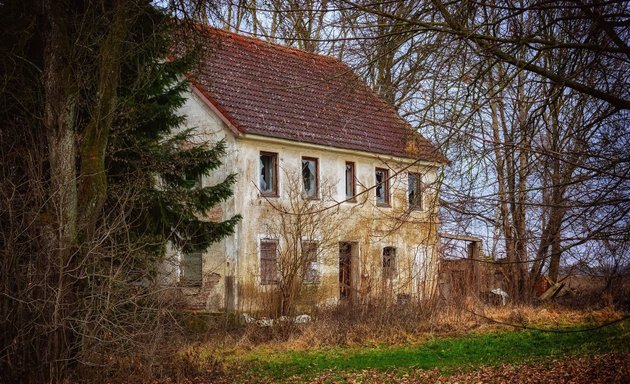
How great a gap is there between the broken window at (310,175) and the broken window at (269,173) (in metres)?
1.14

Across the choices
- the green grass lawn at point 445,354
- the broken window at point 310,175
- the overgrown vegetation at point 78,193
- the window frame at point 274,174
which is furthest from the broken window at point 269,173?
the green grass lawn at point 445,354

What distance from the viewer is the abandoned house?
20.9 m

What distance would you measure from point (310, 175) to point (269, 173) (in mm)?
1586

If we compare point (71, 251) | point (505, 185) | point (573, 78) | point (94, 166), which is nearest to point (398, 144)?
point (505, 185)

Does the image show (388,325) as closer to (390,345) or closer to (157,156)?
(390,345)

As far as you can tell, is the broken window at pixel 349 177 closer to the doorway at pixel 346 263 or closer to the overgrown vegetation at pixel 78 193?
the doorway at pixel 346 263

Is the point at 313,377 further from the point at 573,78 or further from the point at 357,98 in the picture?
the point at 573,78

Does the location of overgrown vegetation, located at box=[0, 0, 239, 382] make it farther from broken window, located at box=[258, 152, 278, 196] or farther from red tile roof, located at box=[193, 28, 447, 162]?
broken window, located at box=[258, 152, 278, 196]

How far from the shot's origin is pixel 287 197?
84.3 ft

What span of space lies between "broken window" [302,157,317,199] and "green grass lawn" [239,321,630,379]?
983 centimetres

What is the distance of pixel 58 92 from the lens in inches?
518

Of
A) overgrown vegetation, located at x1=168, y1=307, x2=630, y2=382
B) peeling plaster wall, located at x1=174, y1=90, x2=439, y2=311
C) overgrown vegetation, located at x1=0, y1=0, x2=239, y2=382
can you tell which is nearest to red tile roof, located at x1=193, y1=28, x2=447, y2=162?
peeling plaster wall, located at x1=174, y1=90, x2=439, y2=311

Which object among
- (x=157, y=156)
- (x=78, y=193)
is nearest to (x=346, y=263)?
(x=157, y=156)

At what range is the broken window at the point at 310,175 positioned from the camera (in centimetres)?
2658
